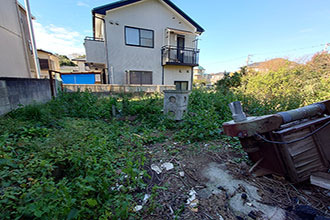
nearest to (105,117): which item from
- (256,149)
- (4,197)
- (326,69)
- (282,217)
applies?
(4,197)

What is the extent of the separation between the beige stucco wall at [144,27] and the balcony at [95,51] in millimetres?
417

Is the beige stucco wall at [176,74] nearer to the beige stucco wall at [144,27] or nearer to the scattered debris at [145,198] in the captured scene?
the beige stucco wall at [144,27]

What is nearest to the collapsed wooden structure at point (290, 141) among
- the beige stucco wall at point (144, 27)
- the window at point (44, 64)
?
the beige stucco wall at point (144, 27)

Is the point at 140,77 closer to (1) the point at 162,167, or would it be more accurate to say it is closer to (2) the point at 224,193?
(1) the point at 162,167

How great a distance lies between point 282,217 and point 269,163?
1.97 ft

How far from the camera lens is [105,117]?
443 centimetres

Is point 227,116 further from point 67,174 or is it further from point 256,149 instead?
point 67,174

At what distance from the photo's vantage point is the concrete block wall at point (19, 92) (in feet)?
10.2

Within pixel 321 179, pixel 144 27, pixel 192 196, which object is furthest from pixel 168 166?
pixel 144 27

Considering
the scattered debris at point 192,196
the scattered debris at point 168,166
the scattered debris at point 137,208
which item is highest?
the scattered debris at point 137,208

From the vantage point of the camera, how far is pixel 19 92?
3564 mm

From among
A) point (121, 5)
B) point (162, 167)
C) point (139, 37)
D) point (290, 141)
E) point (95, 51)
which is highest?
point (121, 5)

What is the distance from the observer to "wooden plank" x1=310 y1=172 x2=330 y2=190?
147 centimetres

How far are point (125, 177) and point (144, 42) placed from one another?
33.4 ft
